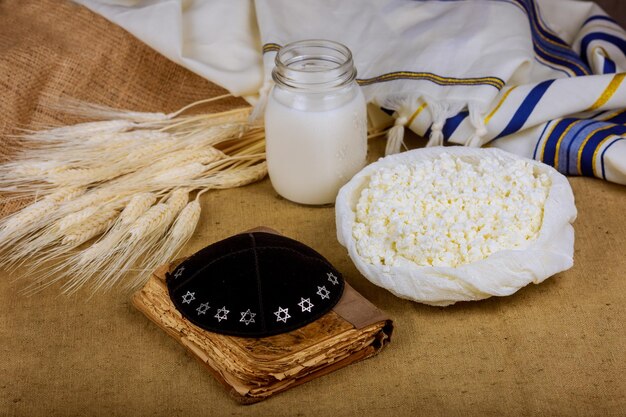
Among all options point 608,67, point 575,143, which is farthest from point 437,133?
point 608,67

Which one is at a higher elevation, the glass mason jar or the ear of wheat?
the glass mason jar

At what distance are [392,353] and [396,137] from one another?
0.69 meters

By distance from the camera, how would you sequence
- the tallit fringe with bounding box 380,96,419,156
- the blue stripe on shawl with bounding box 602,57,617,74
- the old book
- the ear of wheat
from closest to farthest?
the old book → the ear of wheat → the tallit fringe with bounding box 380,96,419,156 → the blue stripe on shawl with bounding box 602,57,617,74

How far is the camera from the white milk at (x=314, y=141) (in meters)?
1.66

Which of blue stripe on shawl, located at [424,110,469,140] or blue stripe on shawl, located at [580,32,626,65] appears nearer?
blue stripe on shawl, located at [424,110,469,140]

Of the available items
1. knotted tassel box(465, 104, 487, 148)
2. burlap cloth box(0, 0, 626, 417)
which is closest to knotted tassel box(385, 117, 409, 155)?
knotted tassel box(465, 104, 487, 148)

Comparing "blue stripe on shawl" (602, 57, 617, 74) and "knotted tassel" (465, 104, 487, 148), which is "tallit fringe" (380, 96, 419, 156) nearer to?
"knotted tassel" (465, 104, 487, 148)

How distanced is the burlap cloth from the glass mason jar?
85 mm

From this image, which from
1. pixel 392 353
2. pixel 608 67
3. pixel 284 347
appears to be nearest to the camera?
pixel 284 347

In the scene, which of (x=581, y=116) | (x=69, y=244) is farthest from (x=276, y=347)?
(x=581, y=116)

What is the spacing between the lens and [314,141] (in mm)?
1676

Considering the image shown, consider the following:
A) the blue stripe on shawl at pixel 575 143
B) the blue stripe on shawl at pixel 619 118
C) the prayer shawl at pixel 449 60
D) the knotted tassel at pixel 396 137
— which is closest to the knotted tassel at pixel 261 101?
the prayer shawl at pixel 449 60

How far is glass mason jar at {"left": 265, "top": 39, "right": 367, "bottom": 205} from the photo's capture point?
1.65 metres

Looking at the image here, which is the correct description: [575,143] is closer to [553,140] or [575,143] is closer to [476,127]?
[553,140]
